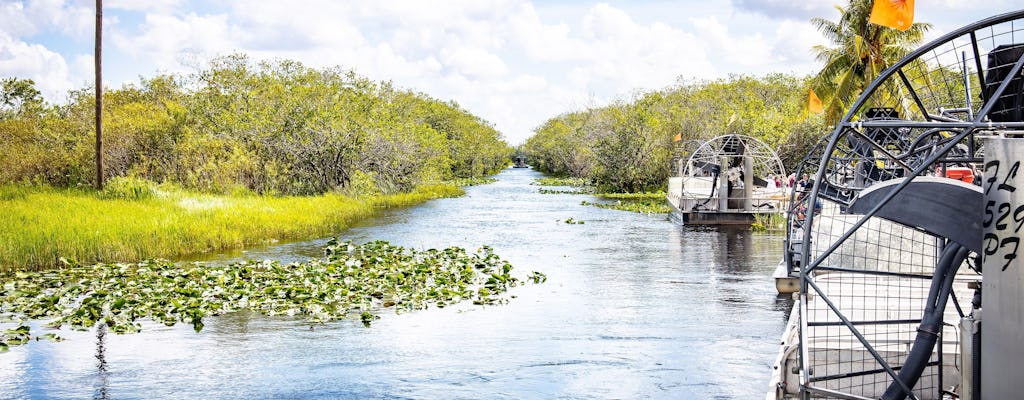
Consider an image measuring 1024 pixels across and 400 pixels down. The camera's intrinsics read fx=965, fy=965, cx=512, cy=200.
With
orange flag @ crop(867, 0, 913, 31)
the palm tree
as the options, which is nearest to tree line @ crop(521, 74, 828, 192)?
the palm tree

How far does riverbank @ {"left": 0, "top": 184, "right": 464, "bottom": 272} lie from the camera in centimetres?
2023

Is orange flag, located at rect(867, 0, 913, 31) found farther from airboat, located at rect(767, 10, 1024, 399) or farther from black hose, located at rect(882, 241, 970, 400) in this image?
black hose, located at rect(882, 241, 970, 400)

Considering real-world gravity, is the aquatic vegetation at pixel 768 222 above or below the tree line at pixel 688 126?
below

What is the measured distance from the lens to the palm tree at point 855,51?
32188 mm

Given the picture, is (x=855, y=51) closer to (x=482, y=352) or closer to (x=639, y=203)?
(x=639, y=203)

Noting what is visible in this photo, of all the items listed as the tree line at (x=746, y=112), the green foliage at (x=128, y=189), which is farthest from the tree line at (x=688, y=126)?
the green foliage at (x=128, y=189)

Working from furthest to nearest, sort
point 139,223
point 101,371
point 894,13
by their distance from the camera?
point 139,223 < point 101,371 < point 894,13

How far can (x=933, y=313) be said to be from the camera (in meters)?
6.85

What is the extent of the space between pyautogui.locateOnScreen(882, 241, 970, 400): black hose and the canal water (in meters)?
3.96

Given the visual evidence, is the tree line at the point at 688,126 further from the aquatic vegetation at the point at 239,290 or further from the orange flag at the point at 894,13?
the orange flag at the point at 894,13

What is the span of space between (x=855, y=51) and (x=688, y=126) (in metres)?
25.2

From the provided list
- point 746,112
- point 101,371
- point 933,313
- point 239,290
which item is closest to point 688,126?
point 746,112

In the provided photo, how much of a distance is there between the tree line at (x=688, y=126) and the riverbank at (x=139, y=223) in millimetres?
24198

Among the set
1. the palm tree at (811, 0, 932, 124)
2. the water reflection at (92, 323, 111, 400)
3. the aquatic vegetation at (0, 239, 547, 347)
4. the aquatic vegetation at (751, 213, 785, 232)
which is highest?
the palm tree at (811, 0, 932, 124)
